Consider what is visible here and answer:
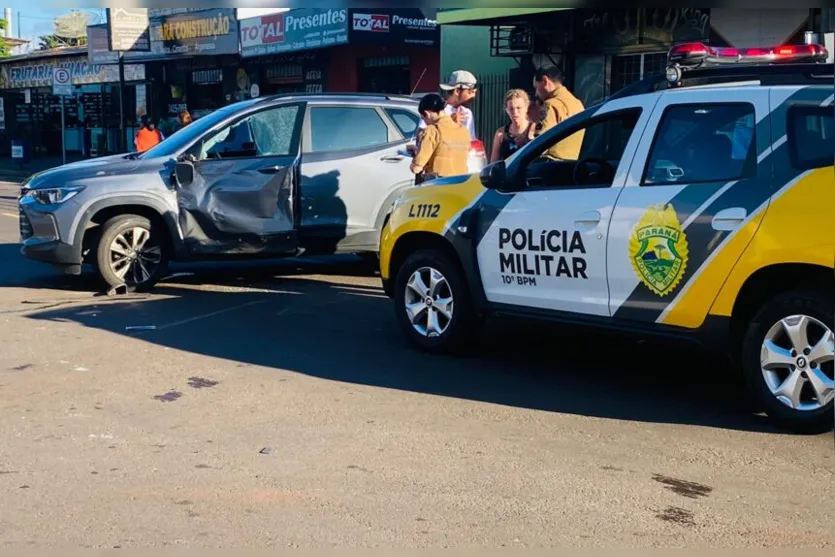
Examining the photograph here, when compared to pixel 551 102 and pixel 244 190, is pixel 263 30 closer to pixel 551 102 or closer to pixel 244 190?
pixel 244 190

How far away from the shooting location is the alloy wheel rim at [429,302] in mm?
7539

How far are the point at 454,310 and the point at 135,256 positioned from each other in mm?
4215

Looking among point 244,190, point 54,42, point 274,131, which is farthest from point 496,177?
point 54,42

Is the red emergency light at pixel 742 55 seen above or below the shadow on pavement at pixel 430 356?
above

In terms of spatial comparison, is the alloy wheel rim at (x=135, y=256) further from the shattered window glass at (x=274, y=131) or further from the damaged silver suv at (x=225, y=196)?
the shattered window glass at (x=274, y=131)

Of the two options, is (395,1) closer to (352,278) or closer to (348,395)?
(348,395)

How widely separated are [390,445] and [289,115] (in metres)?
5.89

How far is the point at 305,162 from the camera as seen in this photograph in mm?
10547

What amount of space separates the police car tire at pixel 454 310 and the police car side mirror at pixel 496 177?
71cm

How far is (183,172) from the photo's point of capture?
1009 cm

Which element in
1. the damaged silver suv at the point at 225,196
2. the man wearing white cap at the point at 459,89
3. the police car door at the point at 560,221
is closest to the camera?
the police car door at the point at 560,221

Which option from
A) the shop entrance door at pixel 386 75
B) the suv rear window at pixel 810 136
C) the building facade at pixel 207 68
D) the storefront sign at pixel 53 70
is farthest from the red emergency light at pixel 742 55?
the storefront sign at pixel 53 70

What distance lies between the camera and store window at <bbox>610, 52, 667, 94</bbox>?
17.4 meters

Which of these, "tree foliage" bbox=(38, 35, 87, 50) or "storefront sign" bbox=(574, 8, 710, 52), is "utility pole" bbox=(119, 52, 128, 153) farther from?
"storefront sign" bbox=(574, 8, 710, 52)
